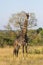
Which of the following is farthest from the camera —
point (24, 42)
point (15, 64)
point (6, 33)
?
point (6, 33)

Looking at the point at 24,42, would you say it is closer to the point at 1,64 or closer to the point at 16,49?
the point at 16,49

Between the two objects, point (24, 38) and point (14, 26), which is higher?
point (24, 38)

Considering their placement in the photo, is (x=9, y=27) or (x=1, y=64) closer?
(x=1, y=64)

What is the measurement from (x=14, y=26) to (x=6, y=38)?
90.5 inches

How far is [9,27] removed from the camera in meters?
36.0

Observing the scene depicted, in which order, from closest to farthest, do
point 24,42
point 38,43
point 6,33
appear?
point 24,42 < point 38,43 < point 6,33

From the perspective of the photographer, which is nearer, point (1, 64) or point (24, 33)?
point (1, 64)

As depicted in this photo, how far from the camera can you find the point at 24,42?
15.9m

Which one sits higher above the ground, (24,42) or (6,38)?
(24,42)

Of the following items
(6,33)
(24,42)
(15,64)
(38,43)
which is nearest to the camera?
(15,64)

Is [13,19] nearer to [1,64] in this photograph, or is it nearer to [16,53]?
[16,53]

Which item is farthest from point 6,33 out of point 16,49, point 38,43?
point 16,49

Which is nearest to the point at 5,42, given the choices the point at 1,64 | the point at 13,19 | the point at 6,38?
the point at 6,38

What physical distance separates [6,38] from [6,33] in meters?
0.95
